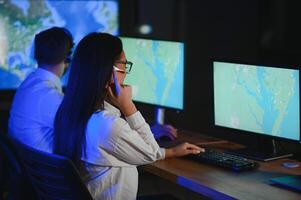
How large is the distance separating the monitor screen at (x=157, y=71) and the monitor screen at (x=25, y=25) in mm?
648

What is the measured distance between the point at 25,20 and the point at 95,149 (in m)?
1.93

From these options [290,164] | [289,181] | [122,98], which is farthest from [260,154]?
[122,98]

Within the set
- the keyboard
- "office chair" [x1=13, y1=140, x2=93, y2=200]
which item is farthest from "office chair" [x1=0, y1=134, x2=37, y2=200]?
the keyboard

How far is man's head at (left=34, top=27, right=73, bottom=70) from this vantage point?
3.19 metres

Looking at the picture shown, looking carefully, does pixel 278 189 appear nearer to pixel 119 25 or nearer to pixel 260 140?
pixel 260 140

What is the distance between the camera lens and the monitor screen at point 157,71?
3.30m

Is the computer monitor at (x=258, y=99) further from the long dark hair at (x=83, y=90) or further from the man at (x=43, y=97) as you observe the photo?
the long dark hair at (x=83, y=90)

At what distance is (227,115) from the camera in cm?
303

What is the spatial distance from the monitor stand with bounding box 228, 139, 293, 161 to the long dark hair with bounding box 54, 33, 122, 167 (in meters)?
0.83

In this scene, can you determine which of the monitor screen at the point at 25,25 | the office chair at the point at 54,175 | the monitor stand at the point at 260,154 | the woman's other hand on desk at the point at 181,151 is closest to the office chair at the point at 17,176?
the office chair at the point at 54,175

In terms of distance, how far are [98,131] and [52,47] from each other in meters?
1.06

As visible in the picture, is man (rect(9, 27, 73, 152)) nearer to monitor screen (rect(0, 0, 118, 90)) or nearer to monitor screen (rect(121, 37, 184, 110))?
monitor screen (rect(121, 37, 184, 110))

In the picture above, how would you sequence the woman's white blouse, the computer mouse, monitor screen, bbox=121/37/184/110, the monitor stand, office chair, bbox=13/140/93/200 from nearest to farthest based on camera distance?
1. office chair, bbox=13/140/93/200
2. the woman's white blouse
3. the computer mouse
4. the monitor stand
5. monitor screen, bbox=121/37/184/110

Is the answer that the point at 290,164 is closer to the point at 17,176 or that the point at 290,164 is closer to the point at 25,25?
the point at 17,176
